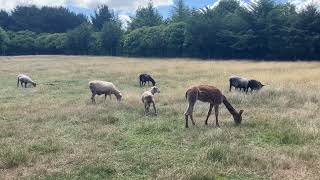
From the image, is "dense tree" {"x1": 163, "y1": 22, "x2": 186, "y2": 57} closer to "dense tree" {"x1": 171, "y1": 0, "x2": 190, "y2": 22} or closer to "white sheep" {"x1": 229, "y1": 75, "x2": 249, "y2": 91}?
"dense tree" {"x1": 171, "y1": 0, "x2": 190, "y2": 22}

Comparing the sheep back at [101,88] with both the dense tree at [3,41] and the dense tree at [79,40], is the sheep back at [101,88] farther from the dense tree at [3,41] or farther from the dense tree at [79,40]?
the dense tree at [3,41]

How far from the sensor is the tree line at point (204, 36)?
6581 centimetres

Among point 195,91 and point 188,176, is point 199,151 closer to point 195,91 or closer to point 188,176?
point 188,176

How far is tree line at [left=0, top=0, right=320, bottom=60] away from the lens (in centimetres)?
6581

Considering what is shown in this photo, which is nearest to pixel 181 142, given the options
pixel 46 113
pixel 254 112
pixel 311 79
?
pixel 254 112

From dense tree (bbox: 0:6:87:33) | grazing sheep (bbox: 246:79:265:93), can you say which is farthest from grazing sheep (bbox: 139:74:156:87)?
dense tree (bbox: 0:6:87:33)

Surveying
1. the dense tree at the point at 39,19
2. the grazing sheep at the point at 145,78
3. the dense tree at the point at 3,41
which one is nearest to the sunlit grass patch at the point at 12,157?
the grazing sheep at the point at 145,78

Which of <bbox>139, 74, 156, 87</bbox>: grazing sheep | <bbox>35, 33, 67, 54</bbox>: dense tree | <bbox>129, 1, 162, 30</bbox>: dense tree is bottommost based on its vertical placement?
<bbox>139, 74, 156, 87</bbox>: grazing sheep

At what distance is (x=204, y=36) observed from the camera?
3206 inches

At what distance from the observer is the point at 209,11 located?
8881cm

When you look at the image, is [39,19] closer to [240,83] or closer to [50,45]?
[50,45]

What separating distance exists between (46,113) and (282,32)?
2163 inches

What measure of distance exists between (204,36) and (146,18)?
43.7m

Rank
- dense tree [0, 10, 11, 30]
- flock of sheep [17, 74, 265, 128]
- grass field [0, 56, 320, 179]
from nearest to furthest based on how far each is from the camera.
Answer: grass field [0, 56, 320, 179], flock of sheep [17, 74, 265, 128], dense tree [0, 10, 11, 30]
